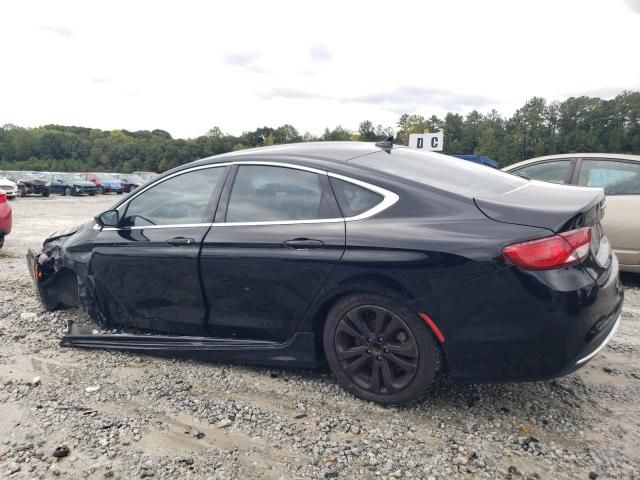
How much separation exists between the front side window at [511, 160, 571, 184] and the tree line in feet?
127

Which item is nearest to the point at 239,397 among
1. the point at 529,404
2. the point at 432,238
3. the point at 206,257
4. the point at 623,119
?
the point at 206,257

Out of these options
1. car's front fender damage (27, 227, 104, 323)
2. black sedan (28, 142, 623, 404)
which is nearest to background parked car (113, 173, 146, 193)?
car's front fender damage (27, 227, 104, 323)

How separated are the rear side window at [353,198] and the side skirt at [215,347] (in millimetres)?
794

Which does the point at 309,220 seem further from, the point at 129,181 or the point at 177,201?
the point at 129,181

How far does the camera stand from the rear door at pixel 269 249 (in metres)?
3.00

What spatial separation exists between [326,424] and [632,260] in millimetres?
4346

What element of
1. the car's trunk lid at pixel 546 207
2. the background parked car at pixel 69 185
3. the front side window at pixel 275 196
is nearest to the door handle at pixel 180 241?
the front side window at pixel 275 196

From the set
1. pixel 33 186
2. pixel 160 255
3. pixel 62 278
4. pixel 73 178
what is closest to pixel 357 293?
pixel 160 255

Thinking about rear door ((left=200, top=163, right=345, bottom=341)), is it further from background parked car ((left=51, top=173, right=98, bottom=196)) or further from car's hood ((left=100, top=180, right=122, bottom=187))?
car's hood ((left=100, top=180, right=122, bottom=187))

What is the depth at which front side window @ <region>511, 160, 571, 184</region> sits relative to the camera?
5875mm

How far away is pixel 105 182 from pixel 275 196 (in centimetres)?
3531

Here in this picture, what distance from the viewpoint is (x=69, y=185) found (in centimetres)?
3139

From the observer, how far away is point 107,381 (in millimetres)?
3367

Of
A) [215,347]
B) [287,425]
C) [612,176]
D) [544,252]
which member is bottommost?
[287,425]
